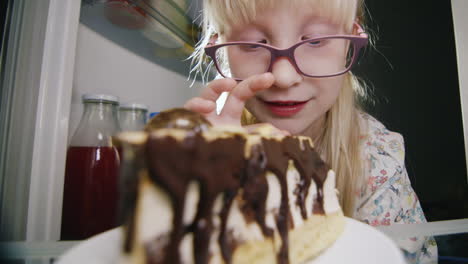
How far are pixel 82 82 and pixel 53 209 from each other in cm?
57

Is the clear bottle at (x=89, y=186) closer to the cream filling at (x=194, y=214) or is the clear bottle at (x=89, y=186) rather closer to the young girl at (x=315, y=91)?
the young girl at (x=315, y=91)

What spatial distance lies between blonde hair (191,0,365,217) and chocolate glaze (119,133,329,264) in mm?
484

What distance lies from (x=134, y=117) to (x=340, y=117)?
0.79 meters

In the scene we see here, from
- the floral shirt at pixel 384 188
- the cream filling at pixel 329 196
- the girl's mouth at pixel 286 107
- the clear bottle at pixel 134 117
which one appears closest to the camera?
the cream filling at pixel 329 196

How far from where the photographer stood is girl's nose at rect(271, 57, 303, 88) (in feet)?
2.01

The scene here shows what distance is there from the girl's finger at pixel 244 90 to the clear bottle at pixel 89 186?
1.26ft

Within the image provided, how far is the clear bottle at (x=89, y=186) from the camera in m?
0.68

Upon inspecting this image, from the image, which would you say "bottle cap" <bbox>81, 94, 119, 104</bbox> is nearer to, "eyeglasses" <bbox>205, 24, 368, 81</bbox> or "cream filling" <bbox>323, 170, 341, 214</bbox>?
"eyeglasses" <bbox>205, 24, 368, 81</bbox>

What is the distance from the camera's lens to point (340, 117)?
0.86 metres

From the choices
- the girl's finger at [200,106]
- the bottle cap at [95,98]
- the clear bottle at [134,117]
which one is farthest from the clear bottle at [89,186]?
the girl's finger at [200,106]

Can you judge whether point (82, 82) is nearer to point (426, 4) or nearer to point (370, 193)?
point (370, 193)

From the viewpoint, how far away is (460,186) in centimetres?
125

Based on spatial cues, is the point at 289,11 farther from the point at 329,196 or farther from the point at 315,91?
the point at 329,196

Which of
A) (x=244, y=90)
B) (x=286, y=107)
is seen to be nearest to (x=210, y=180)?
(x=244, y=90)
